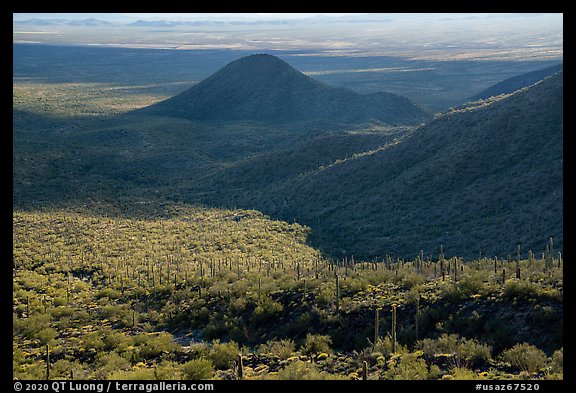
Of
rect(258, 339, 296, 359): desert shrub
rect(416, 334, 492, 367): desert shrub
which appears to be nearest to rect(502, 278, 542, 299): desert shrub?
rect(416, 334, 492, 367): desert shrub

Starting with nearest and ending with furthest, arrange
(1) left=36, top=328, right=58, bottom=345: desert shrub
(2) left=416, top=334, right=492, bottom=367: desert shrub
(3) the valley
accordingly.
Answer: (2) left=416, top=334, right=492, bottom=367: desert shrub, (3) the valley, (1) left=36, top=328, right=58, bottom=345: desert shrub

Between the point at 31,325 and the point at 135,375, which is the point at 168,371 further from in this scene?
the point at 31,325

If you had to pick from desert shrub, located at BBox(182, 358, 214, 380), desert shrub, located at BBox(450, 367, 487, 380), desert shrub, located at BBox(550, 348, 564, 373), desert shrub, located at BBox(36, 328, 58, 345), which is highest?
desert shrub, located at BBox(550, 348, 564, 373)

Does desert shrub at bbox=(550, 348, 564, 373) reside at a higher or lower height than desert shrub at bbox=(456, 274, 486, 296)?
lower

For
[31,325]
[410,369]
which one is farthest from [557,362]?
[31,325]

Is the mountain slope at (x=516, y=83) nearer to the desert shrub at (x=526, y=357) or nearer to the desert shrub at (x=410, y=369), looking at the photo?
the desert shrub at (x=526, y=357)

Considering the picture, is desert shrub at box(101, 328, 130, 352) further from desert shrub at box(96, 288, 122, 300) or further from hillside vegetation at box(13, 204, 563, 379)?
desert shrub at box(96, 288, 122, 300)
